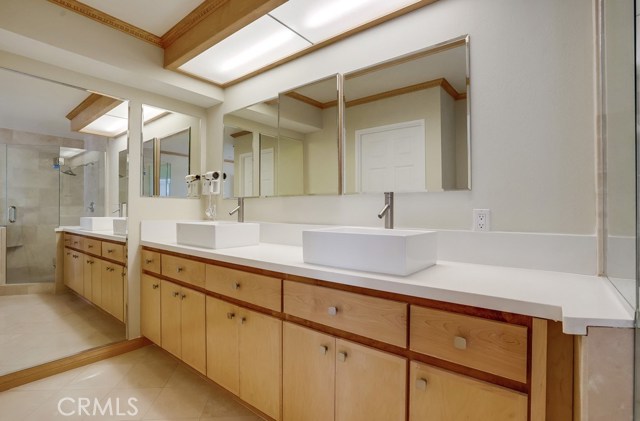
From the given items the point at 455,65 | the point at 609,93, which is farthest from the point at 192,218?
the point at 609,93

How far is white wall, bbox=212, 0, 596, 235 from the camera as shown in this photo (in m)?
1.17

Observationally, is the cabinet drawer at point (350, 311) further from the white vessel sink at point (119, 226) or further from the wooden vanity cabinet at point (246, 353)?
the white vessel sink at point (119, 226)

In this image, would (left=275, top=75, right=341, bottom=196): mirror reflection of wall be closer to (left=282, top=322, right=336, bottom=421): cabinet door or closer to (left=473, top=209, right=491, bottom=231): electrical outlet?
(left=473, top=209, right=491, bottom=231): electrical outlet

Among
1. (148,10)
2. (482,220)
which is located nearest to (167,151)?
(148,10)

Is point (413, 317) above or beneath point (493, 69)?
beneath

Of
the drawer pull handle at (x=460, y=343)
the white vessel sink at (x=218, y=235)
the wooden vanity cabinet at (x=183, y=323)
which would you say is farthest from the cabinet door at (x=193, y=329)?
the drawer pull handle at (x=460, y=343)

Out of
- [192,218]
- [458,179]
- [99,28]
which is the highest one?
[99,28]

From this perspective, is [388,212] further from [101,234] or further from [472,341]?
[101,234]

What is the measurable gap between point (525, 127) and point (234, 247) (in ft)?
5.41

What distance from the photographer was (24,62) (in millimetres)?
1848

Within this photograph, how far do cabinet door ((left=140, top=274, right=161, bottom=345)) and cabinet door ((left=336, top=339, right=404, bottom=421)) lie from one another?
1.55 m

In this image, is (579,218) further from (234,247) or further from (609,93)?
(234,247)

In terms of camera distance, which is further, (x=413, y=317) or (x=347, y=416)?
(x=347, y=416)

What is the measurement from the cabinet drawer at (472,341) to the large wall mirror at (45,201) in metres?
2.29
